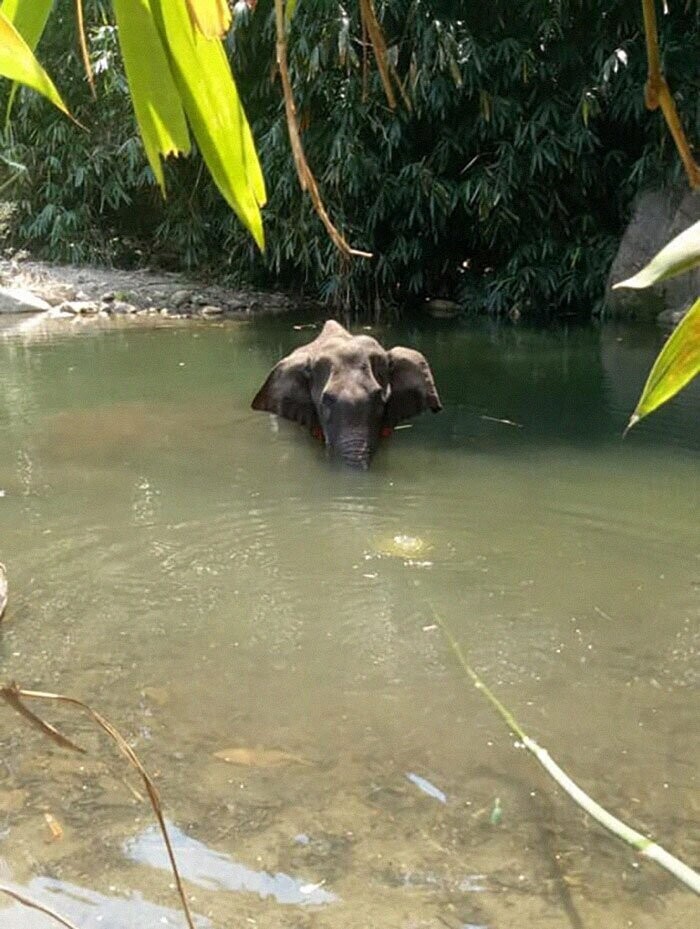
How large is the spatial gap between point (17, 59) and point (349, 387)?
5.85 meters

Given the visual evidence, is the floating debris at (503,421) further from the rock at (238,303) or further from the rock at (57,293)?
the rock at (57,293)

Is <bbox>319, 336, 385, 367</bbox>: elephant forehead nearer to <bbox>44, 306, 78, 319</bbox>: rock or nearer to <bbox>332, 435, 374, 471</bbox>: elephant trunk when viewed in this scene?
<bbox>332, 435, 374, 471</bbox>: elephant trunk

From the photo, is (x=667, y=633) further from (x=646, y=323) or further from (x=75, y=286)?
(x=75, y=286)

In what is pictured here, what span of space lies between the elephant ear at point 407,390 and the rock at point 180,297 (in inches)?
305

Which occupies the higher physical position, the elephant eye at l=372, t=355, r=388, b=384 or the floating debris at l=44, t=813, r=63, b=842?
the elephant eye at l=372, t=355, r=388, b=384

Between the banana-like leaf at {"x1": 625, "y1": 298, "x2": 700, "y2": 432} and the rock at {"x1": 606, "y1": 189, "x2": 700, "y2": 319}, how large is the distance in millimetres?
11865

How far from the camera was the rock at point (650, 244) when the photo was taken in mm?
12219

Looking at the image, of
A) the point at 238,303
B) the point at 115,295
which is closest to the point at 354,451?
the point at 238,303

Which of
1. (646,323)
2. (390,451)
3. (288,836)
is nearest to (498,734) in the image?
(288,836)

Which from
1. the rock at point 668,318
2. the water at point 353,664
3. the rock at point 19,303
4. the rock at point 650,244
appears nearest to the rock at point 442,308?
the rock at point 650,244

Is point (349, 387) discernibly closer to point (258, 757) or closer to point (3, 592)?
point (3, 592)

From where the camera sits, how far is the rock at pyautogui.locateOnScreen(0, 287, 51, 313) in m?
Result: 13.7

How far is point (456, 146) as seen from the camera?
12.8 m

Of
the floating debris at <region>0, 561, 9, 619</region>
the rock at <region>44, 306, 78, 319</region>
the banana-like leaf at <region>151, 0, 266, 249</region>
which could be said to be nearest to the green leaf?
the banana-like leaf at <region>151, 0, 266, 249</region>
